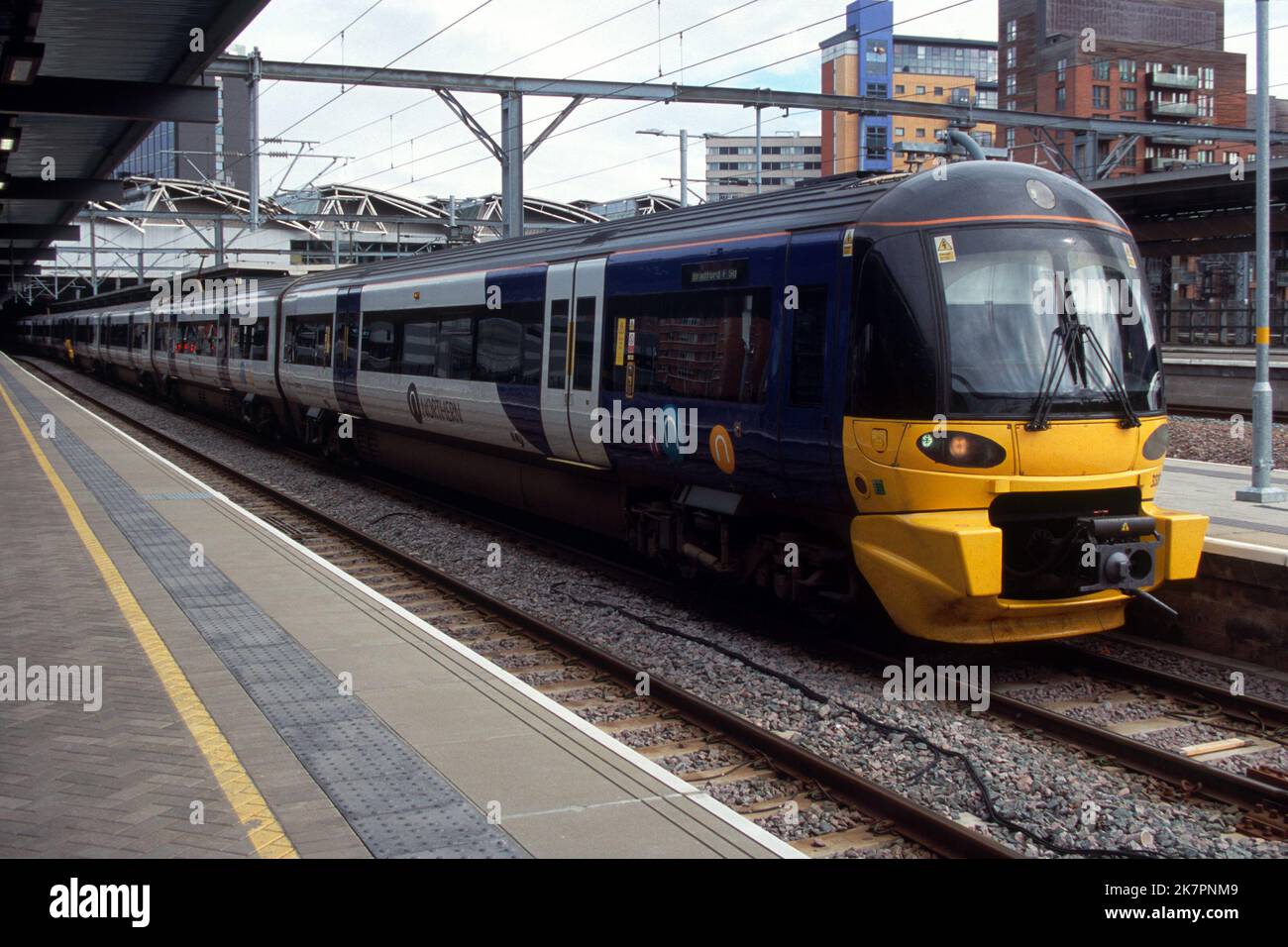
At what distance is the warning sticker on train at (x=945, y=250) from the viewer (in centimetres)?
779

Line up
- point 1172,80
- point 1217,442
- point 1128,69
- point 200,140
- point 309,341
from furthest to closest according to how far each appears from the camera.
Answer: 1. point 200,140
2. point 1172,80
3. point 1128,69
4. point 309,341
5. point 1217,442

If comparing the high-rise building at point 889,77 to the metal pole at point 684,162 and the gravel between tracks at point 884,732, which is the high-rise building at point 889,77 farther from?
the gravel between tracks at point 884,732

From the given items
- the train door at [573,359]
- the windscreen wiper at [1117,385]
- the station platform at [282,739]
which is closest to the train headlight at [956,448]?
the windscreen wiper at [1117,385]

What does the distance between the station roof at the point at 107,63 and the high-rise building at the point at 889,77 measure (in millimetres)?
58728

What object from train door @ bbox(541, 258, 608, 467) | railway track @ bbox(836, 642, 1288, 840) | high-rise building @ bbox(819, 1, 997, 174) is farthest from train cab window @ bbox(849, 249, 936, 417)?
high-rise building @ bbox(819, 1, 997, 174)

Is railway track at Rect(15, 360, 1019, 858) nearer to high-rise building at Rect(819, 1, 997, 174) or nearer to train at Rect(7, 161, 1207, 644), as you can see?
train at Rect(7, 161, 1207, 644)

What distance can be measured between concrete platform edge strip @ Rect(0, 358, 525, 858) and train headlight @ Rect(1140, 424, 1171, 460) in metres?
5.20

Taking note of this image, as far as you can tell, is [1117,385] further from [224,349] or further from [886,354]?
[224,349]

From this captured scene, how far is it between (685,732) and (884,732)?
1.12 meters

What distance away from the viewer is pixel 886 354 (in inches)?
307

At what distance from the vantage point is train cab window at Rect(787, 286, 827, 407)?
8.32 metres

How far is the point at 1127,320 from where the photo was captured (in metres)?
8.26

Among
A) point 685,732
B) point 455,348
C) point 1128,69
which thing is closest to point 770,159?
point 1128,69

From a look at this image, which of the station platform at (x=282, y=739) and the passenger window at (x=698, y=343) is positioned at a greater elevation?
the passenger window at (x=698, y=343)
